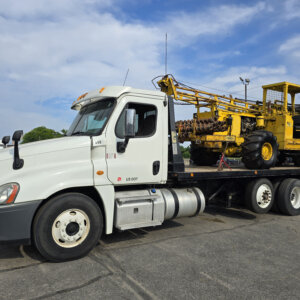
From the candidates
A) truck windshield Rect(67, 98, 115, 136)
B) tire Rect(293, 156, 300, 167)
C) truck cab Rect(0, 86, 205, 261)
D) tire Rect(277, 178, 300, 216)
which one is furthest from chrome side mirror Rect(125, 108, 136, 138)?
tire Rect(293, 156, 300, 167)

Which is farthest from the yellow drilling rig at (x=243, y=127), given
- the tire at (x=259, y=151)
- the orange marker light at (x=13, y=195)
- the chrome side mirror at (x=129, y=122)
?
the orange marker light at (x=13, y=195)

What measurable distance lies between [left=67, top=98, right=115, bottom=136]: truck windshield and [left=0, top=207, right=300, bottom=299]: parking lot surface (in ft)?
6.74

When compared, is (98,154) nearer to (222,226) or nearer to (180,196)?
(180,196)

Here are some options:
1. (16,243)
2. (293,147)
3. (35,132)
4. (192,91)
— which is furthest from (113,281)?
(35,132)

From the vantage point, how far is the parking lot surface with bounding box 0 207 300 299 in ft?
11.4

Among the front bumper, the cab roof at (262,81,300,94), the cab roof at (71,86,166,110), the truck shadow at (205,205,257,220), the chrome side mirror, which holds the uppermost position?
the cab roof at (262,81,300,94)

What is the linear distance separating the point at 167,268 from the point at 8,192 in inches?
97.4

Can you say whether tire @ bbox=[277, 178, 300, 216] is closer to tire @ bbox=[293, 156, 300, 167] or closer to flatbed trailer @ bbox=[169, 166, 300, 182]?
flatbed trailer @ bbox=[169, 166, 300, 182]

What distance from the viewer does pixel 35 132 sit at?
67.6m

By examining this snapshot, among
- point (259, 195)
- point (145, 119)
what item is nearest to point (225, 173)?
point (259, 195)

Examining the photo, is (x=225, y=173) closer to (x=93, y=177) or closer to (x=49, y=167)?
(x=93, y=177)

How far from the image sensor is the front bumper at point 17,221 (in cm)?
389

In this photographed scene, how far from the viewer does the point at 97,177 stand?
4617 mm

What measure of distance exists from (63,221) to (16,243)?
0.68m
